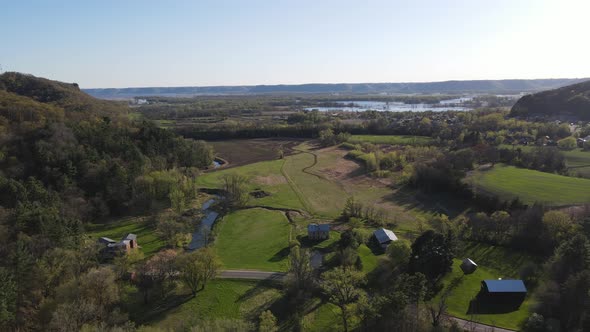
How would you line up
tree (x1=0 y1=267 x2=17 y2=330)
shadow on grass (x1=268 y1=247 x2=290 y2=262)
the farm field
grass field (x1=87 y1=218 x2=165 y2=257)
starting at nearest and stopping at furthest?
1. tree (x1=0 y1=267 x2=17 y2=330)
2. shadow on grass (x1=268 y1=247 x2=290 y2=262)
3. grass field (x1=87 y1=218 x2=165 y2=257)
4. the farm field

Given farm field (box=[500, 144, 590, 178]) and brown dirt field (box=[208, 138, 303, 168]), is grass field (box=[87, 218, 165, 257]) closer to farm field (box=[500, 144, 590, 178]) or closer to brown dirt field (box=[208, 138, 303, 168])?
brown dirt field (box=[208, 138, 303, 168])

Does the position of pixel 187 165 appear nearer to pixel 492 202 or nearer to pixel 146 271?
pixel 146 271

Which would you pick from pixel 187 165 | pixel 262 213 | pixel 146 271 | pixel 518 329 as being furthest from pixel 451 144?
pixel 146 271

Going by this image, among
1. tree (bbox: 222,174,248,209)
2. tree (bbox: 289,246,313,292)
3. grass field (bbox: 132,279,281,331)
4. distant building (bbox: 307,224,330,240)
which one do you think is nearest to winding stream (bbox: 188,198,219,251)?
tree (bbox: 222,174,248,209)

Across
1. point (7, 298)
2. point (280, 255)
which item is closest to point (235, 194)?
point (280, 255)

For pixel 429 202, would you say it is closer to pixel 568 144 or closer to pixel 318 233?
pixel 318 233

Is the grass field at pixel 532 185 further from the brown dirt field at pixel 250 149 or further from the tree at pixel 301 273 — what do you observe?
the brown dirt field at pixel 250 149
